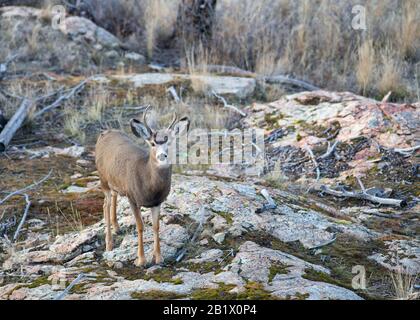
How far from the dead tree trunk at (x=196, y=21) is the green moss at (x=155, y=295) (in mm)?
8847

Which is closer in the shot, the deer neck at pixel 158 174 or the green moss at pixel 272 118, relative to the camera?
the deer neck at pixel 158 174

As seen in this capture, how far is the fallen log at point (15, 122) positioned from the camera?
9344 mm

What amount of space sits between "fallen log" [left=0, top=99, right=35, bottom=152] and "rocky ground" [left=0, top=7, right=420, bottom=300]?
0.49 feet

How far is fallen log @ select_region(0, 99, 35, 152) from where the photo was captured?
934 cm

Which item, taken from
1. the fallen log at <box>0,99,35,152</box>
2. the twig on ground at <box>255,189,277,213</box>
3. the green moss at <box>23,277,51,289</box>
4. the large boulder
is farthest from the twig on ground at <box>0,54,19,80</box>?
the green moss at <box>23,277,51,289</box>

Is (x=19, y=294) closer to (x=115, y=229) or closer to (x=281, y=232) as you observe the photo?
(x=115, y=229)

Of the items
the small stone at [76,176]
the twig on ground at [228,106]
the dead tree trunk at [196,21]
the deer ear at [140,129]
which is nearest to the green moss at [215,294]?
the deer ear at [140,129]

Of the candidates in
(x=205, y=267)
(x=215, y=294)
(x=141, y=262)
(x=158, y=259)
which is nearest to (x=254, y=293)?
(x=215, y=294)

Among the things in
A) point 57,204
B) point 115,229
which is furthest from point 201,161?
point 115,229

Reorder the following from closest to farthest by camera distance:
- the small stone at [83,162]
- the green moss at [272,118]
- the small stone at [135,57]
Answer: the small stone at [83,162]
the green moss at [272,118]
the small stone at [135,57]

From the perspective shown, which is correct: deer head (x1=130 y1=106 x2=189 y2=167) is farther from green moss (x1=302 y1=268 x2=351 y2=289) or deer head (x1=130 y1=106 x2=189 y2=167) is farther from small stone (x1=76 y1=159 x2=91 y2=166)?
small stone (x1=76 y1=159 x2=91 y2=166)

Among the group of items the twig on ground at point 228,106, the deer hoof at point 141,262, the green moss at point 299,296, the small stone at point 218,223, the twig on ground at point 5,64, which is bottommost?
the deer hoof at point 141,262

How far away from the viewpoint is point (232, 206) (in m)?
6.31

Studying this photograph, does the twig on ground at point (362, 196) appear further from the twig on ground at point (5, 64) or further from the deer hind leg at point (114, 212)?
the twig on ground at point (5, 64)
